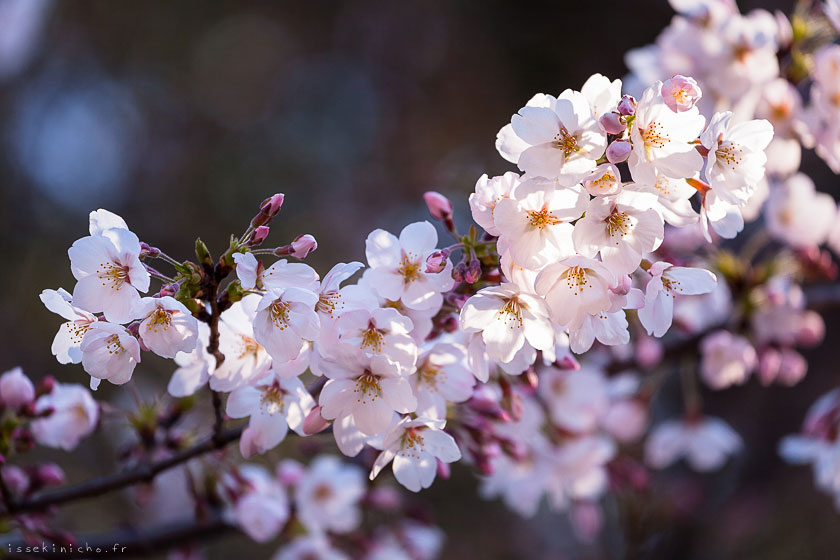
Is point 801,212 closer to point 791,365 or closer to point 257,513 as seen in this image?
point 791,365

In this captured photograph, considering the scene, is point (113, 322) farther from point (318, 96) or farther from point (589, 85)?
point (318, 96)

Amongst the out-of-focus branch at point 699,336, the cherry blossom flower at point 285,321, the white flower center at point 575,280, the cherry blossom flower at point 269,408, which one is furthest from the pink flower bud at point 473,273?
the out-of-focus branch at point 699,336

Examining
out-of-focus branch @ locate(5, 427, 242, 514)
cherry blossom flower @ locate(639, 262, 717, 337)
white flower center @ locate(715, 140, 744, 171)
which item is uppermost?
white flower center @ locate(715, 140, 744, 171)

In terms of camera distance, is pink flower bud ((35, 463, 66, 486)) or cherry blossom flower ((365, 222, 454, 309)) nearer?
cherry blossom flower ((365, 222, 454, 309))

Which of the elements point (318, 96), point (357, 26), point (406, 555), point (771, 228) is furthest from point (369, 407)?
point (318, 96)

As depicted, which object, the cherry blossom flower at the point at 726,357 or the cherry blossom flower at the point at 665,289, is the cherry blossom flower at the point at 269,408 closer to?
the cherry blossom flower at the point at 665,289

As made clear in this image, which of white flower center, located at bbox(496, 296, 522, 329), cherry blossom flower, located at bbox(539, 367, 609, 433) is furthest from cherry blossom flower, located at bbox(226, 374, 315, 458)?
cherry blossom flower, located at bbox(539, 367, 609, 433)

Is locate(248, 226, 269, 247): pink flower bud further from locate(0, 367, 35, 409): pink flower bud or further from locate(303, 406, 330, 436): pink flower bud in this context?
locate(0, 367, 35, 409): pink flower bud
